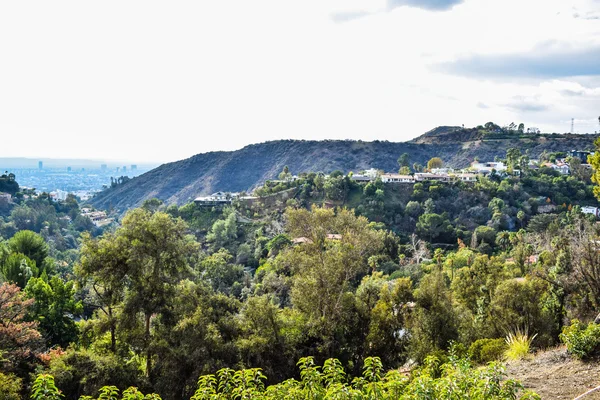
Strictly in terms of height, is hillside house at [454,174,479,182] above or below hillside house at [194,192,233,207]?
above

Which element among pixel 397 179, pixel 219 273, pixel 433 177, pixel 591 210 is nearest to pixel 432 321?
pixel 219 273

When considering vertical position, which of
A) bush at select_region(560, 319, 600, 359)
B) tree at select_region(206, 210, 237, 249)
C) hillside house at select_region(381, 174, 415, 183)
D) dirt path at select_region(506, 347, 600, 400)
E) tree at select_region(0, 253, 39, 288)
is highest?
hillside house at select_region(381, 174, 415, 183)

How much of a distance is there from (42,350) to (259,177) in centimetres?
8953

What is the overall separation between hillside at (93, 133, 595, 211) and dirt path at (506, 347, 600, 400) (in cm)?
8073

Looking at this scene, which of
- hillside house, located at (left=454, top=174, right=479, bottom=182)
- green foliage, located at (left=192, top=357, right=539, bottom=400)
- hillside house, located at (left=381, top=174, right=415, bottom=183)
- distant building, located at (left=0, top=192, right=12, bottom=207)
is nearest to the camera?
green foliage, located at (left=192, top=357, right=539, bottom=400)

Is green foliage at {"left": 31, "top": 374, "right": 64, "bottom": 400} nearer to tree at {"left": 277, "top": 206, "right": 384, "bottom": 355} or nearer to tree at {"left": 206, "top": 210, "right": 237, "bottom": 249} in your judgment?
tree at {"left": 277, "top": 206, "right": 384, "bottom": 355}

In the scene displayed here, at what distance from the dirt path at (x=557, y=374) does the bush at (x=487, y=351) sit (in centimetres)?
93

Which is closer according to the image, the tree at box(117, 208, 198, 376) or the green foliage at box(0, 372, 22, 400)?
the green foliage at box(0, 372, 22, 400)

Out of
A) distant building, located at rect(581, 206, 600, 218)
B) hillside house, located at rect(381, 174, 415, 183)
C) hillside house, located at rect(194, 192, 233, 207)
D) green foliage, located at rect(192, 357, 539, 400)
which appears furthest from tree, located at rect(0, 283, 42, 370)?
distant building, located at rect(581, 206, 600, 218)

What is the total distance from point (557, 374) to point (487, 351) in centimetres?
238

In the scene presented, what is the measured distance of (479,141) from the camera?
89.1 m

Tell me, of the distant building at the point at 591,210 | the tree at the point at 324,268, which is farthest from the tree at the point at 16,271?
the distant building at the point at 591,210

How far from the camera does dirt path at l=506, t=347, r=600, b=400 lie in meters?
6.34

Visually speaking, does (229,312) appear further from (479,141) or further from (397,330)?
(479,141)
